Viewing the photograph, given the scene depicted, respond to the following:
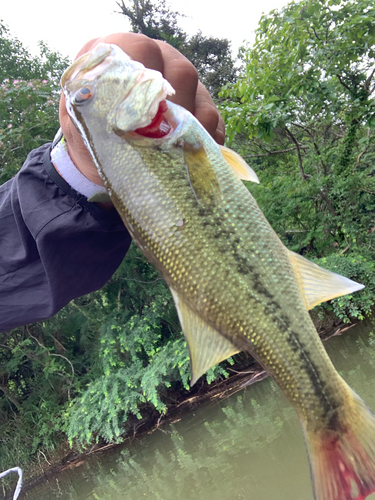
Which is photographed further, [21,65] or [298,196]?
[21,65]

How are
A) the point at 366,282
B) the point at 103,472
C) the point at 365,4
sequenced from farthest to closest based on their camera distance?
the point at 366,282 → the point at 103,472 → the point at 365,4

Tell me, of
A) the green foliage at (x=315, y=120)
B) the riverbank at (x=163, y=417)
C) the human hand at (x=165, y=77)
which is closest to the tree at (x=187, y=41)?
the green foliage at (x=315, y=120)

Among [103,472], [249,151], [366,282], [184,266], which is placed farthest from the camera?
[249,151]

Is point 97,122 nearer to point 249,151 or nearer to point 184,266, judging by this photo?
point 184,266

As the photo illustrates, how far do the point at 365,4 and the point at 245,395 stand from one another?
593cm

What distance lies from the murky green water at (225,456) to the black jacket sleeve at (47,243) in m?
2.84

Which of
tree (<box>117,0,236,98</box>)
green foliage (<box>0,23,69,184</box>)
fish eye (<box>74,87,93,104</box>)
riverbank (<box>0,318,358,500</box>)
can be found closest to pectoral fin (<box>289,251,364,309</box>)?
fish eye (<box>74,87,93,104</box>)

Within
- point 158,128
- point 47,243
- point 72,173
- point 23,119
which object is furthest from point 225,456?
point 23,119

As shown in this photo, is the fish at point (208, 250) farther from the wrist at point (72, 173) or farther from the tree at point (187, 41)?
the tree at point (187, 41)

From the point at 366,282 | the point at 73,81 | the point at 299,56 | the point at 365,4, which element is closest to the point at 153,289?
the point at 366,282

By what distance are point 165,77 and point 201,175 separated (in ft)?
1.19

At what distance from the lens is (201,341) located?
4.09 feet

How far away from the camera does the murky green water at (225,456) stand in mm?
3705

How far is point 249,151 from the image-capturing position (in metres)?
9.25
